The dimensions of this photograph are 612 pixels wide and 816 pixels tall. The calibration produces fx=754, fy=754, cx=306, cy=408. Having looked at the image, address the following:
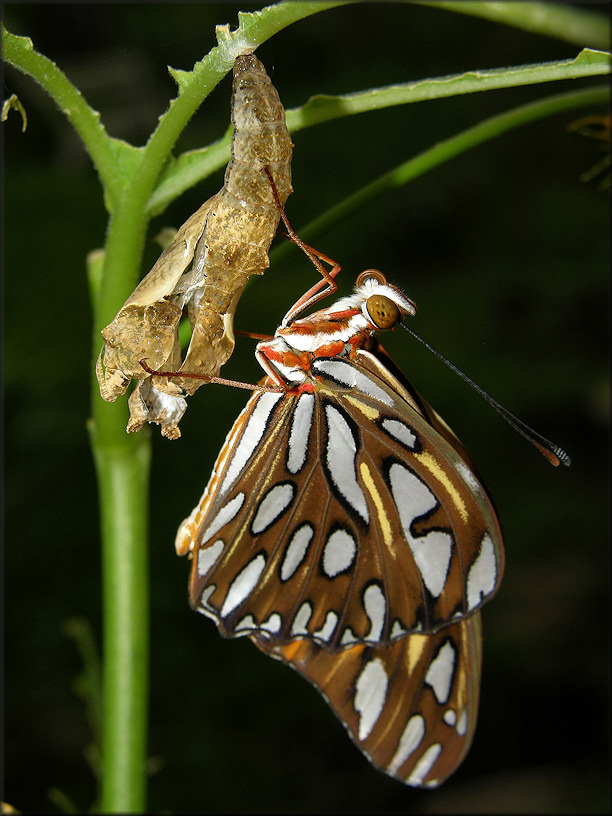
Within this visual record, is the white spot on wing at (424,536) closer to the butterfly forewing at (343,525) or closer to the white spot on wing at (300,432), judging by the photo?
the butterfly forewing at (343,525)

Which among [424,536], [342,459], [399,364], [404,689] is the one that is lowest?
[404,689]

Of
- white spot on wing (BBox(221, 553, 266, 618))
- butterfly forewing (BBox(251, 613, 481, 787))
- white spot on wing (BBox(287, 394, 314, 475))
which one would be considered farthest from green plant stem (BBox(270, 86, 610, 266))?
butterfly forewing (BBox(251, 613, 481, 787))

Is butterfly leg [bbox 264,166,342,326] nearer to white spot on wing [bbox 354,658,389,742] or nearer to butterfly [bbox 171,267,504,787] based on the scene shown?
butterfly [bbox 171,267,504,787]

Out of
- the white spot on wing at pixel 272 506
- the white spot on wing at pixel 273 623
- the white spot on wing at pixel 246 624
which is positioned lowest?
the white spot on wing at pixel 273 623

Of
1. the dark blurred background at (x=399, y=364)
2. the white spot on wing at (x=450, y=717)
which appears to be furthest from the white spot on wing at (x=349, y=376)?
the dark blurred background at (x=399, y=364)

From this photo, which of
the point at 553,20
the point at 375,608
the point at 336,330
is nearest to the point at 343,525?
the point at 375,608

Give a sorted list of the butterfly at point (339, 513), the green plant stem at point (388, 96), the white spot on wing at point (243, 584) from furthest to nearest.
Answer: the white spot on wing at point (243, 584), the butterfly at point (339, 513), the green plant stem at point (388, 96)

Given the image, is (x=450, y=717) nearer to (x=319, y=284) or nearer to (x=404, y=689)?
(x=404, y=689)
